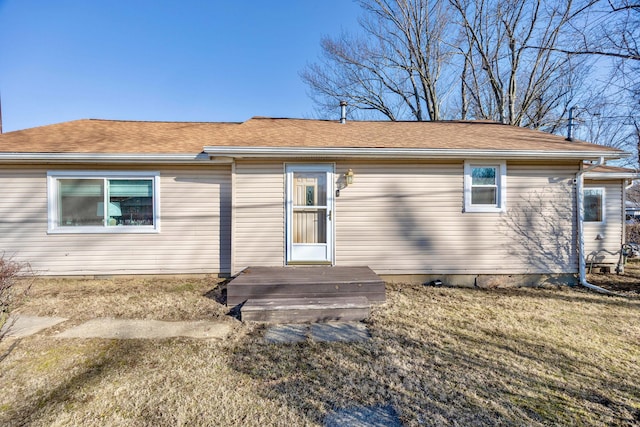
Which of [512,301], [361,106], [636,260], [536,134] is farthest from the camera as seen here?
[361,106]

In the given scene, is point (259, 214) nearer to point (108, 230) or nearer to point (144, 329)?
point (144, 329)

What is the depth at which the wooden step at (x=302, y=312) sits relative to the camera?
3850 millimetres

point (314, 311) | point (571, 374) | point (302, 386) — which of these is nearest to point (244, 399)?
point (302, 386)

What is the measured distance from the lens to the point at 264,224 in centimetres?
558

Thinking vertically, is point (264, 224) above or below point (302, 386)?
above

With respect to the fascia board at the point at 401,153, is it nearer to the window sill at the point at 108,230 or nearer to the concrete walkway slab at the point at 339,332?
the window sill at the point at 108,230

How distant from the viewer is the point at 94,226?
5609mm

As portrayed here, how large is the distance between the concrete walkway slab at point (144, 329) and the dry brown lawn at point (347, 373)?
0.15 metres

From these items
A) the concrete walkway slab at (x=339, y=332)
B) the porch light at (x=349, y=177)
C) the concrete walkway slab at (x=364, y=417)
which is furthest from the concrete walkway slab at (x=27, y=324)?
the porch light at (x=349, y=177)

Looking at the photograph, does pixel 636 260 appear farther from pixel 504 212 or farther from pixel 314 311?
pixel 314 311

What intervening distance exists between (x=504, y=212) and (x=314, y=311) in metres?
4.37

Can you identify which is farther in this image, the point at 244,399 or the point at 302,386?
the point at 302,386

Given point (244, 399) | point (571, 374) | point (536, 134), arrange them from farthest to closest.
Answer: point (536, 134), point (571, 374), point (244, 399)

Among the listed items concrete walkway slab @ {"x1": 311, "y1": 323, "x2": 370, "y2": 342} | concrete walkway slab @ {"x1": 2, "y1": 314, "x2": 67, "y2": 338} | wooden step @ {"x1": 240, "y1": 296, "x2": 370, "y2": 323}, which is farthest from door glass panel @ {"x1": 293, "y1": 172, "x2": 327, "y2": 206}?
concrete walkway slab @ {"x1": 2, "y1": 314, "x2": 67, "y2": 338}
